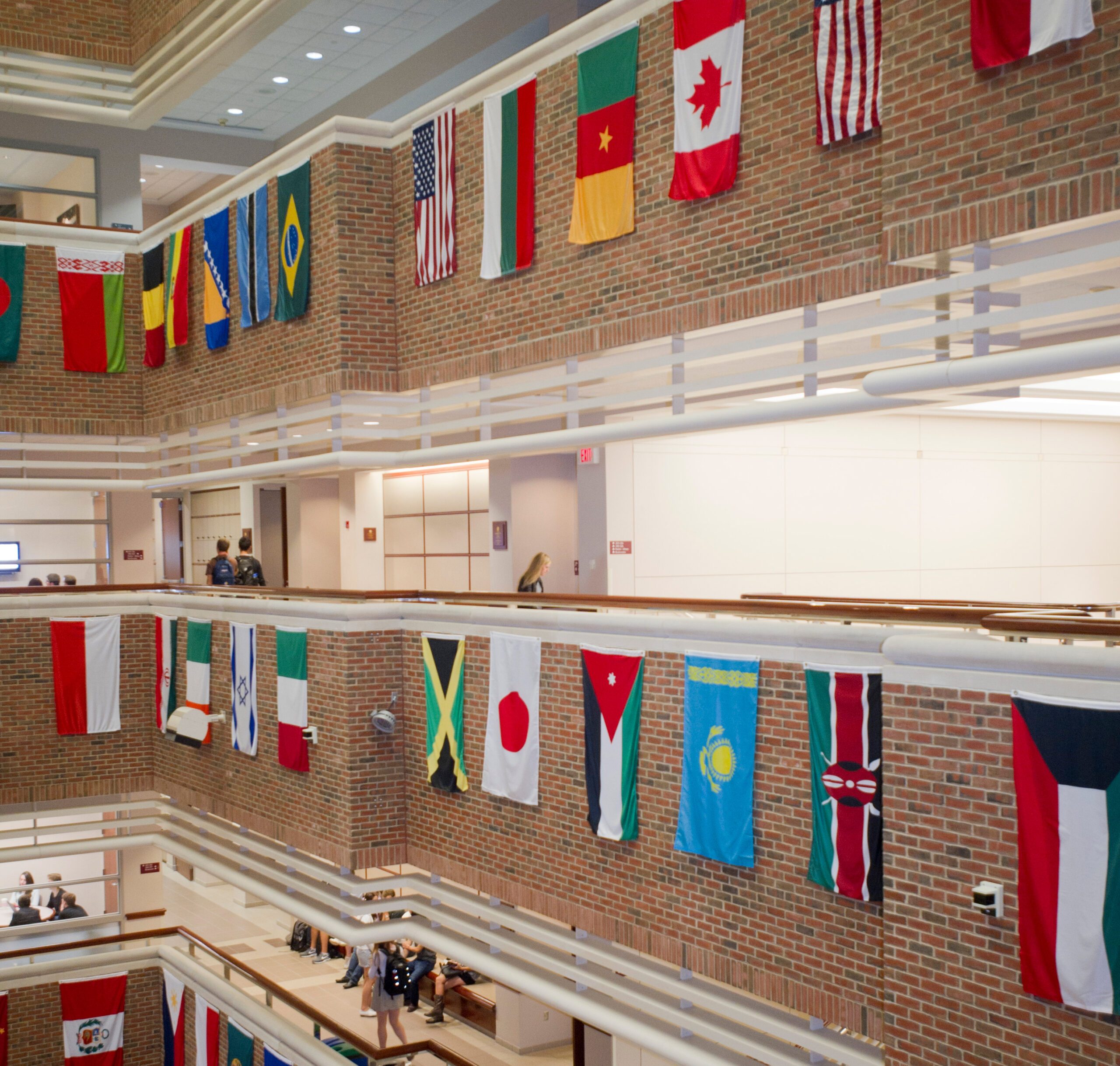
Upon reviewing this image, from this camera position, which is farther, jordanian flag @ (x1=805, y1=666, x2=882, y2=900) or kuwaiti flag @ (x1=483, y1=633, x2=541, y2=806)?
kuwaiti flag @ (x1=483, y1=633, x2=541, y2=806)

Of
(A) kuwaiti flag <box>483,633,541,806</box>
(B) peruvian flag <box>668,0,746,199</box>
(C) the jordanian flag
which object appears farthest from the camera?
(A) kuwaiti flag <box>483,633,541,806</box>

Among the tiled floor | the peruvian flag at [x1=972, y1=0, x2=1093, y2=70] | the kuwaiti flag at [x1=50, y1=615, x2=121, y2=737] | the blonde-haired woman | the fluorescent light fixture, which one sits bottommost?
the tiled floor

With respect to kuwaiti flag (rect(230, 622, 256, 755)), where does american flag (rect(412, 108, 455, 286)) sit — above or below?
above

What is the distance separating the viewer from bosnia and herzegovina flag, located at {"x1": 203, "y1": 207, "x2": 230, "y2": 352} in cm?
1476

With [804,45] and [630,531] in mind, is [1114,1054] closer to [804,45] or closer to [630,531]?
[804,45]

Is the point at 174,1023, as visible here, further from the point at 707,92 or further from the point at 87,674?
the point at 707,92

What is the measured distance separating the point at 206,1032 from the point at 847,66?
14.3m

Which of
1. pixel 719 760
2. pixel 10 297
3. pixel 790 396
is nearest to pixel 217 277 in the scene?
pixel 10 297

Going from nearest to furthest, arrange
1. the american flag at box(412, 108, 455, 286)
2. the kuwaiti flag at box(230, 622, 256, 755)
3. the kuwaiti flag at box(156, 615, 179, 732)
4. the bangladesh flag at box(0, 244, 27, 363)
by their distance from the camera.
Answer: the american flag at box(412, 108, 455, 286) < the kuwaiti flag at box(230, 622, 256, 755) < the kuwaiti flag at box(156, 615, 179, 732) < the bangladesh flag at box(0, 244, 27, 363)

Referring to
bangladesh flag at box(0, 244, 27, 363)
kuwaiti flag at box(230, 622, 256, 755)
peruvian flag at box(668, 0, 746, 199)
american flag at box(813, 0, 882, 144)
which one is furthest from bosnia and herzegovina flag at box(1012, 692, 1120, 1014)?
bangladesh flag at box(0, 244, 27, 363)

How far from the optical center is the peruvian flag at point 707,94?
27.8 feet

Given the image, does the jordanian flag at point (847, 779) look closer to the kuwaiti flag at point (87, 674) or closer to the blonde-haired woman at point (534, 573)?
the blonde-haired woman at point (534, 573)

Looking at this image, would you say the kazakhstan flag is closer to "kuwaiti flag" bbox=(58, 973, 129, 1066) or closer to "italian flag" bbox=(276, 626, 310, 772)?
"italian flag" bbox=(276, 626, 310, 772)

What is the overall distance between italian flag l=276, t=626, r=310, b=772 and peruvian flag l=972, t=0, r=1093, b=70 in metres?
9.08
